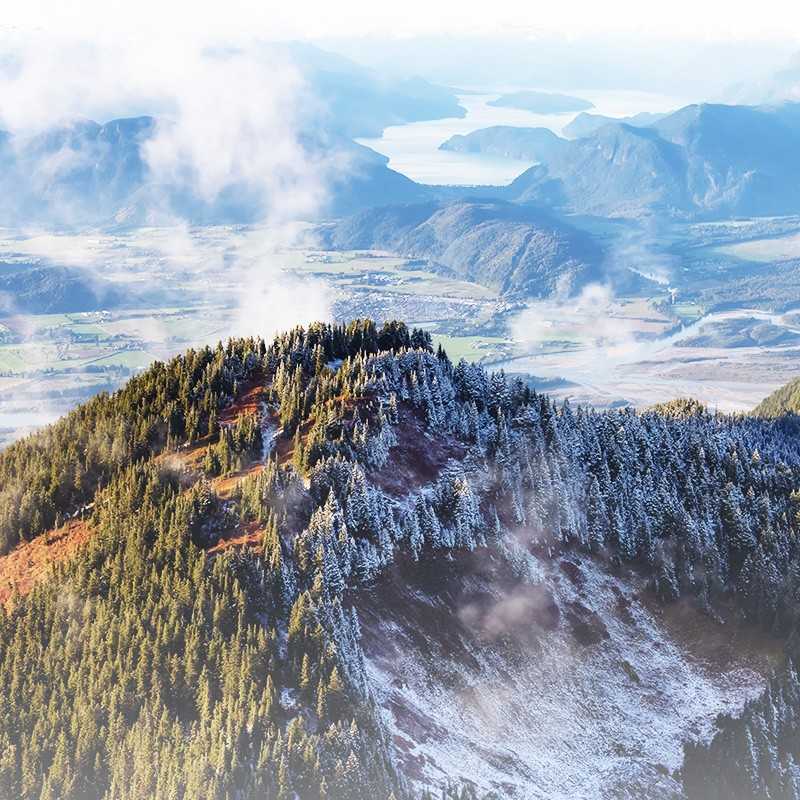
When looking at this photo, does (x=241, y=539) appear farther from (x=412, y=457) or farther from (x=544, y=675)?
(x=544, y=675)

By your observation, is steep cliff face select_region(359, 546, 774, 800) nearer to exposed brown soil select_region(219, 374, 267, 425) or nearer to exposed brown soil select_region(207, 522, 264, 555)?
exposed brown soil select_region(207, 522, 264, 555)

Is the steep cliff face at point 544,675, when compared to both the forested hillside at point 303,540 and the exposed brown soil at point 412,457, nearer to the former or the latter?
the forested hillside at point 303,540

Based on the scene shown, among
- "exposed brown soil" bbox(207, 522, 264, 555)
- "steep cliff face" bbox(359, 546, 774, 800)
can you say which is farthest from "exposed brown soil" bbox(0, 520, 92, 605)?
"steep cliff face" bbox(359, 546, 774, 800)

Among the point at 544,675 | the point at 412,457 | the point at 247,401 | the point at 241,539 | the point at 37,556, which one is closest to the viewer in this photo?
the point at 241,539

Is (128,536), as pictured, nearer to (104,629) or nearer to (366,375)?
(104,629)

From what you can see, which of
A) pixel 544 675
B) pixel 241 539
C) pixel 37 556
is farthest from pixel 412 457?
pixel 37 556

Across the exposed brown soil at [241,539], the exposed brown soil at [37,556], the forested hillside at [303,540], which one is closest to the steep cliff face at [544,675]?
the forested hillside at [303,540]
